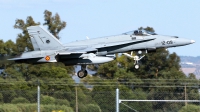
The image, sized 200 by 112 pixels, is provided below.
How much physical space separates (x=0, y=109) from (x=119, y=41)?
9.46 meters

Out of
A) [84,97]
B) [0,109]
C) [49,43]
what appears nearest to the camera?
[0,109]

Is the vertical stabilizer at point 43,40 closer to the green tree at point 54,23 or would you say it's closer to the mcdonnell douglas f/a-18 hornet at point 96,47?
the mcdonnell douglas f/a-18 hornet at point 96,47

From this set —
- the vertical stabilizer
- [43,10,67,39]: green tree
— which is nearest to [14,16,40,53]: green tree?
[43,10,67,39]: green tree

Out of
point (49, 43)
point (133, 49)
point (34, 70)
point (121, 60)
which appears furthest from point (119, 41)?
point (121, 60)

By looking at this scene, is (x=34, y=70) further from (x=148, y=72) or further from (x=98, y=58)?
(x=98, y=58)

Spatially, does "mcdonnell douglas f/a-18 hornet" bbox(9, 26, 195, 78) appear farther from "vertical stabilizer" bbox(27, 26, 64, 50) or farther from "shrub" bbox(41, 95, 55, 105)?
"shrub" bbox(41, 95, 55, 105)

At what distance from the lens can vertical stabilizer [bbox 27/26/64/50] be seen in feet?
104

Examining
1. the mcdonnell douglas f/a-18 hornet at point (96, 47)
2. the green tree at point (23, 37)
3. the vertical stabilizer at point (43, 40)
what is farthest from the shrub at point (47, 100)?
the green tree at point (23, 37)

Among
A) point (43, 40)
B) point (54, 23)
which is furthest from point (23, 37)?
point (43, 40)

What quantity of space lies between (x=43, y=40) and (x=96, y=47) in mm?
2898

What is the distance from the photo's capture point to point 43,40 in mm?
31734

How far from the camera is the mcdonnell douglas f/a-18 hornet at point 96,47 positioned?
99.9ft

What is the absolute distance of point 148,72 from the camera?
6231 centimetres

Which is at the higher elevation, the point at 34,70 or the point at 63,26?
the point at 63,26
